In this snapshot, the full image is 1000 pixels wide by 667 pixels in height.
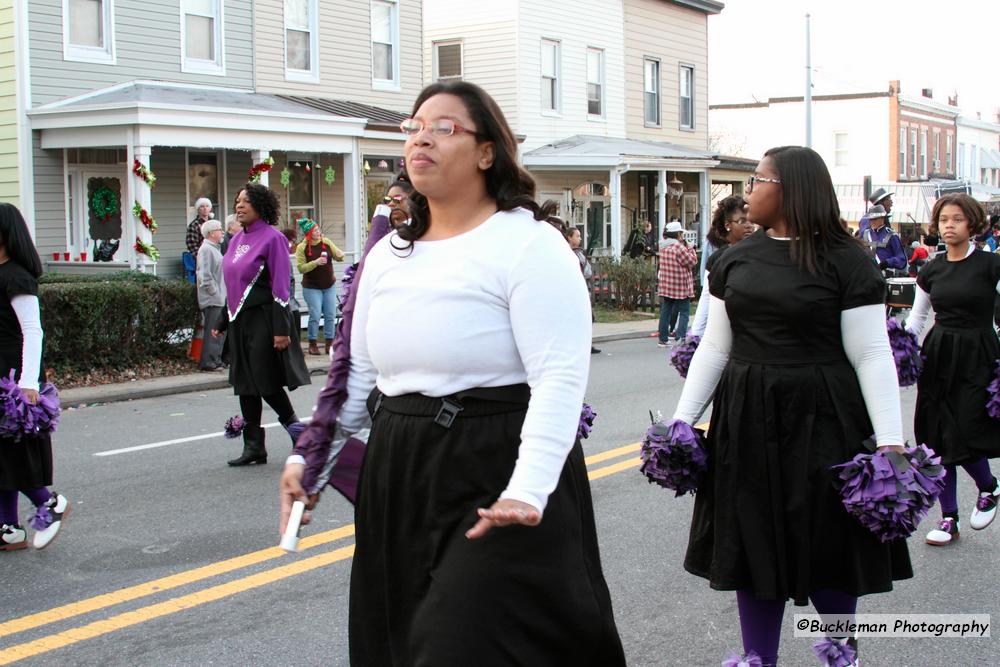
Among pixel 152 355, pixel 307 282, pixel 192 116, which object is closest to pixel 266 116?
pixel 192 116

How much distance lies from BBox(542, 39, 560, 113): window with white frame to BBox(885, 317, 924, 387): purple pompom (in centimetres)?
2247

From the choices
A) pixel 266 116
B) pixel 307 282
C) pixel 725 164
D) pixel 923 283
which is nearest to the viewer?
pixel 923 283

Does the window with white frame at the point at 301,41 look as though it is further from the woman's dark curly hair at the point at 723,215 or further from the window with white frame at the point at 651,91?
the woman's dark curly hair at the point at 723,215

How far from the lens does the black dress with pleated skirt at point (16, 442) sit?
5.79 metres

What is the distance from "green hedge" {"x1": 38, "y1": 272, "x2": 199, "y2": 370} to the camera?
12.4 meters

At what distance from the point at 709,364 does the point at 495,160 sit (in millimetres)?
1513

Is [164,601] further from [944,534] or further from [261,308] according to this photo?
[944,534]

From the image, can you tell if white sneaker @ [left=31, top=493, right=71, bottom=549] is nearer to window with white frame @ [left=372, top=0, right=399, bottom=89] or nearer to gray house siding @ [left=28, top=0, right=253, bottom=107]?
gray house siding @ [left=28, top=0, right=253, bottom=107]

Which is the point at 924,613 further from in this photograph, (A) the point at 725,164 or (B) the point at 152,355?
(A) the point at 725,164

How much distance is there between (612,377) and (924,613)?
8537 mm

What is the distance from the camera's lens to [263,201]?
8055 mm

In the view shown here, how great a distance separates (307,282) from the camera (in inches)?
613

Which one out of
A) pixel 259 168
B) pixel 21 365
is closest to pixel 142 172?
pixel 259 168

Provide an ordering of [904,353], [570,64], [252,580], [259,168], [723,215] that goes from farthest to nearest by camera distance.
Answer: [570,64]
[259,168]
[723,215]
[904,353]
[252,580]
